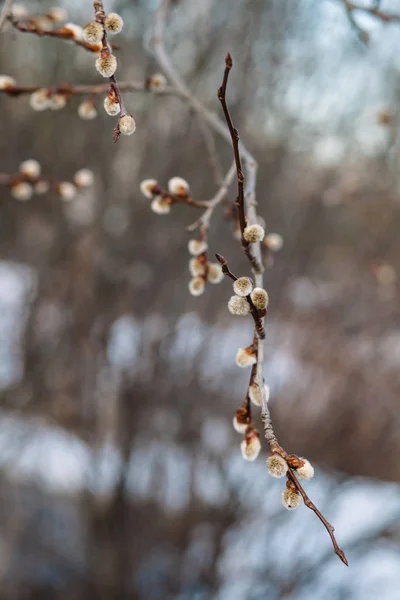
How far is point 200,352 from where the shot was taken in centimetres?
292

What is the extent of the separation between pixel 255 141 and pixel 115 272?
1.23m

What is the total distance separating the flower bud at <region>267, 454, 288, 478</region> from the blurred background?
6.73 ft

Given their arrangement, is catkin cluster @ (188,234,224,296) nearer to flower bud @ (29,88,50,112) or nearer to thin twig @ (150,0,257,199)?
thin twig @ (150,0,257,199)

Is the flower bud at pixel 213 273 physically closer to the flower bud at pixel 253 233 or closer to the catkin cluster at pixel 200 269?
the catkin cluster at pixel 200 269

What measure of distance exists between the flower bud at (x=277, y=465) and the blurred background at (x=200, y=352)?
2050mm

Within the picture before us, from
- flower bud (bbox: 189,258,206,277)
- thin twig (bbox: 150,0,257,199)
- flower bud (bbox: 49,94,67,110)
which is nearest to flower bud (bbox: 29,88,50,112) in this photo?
flower bud (bbox: 49,94,67,110)

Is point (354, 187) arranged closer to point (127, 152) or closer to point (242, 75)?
point (242, 75)

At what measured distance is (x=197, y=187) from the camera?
3.17 metres

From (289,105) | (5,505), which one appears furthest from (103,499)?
(289,105)

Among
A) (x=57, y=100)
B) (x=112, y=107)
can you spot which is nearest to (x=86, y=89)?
(x=57, y=100)

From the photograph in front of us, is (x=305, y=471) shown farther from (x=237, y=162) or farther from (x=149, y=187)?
(x=149, y=187)

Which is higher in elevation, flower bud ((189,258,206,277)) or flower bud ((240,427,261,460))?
flower bud ((189,258,206,277))

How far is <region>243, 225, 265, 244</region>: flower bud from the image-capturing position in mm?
703

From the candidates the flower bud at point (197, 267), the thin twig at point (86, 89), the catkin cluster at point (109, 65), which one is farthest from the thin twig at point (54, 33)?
the flower bud at point (197, 267)
